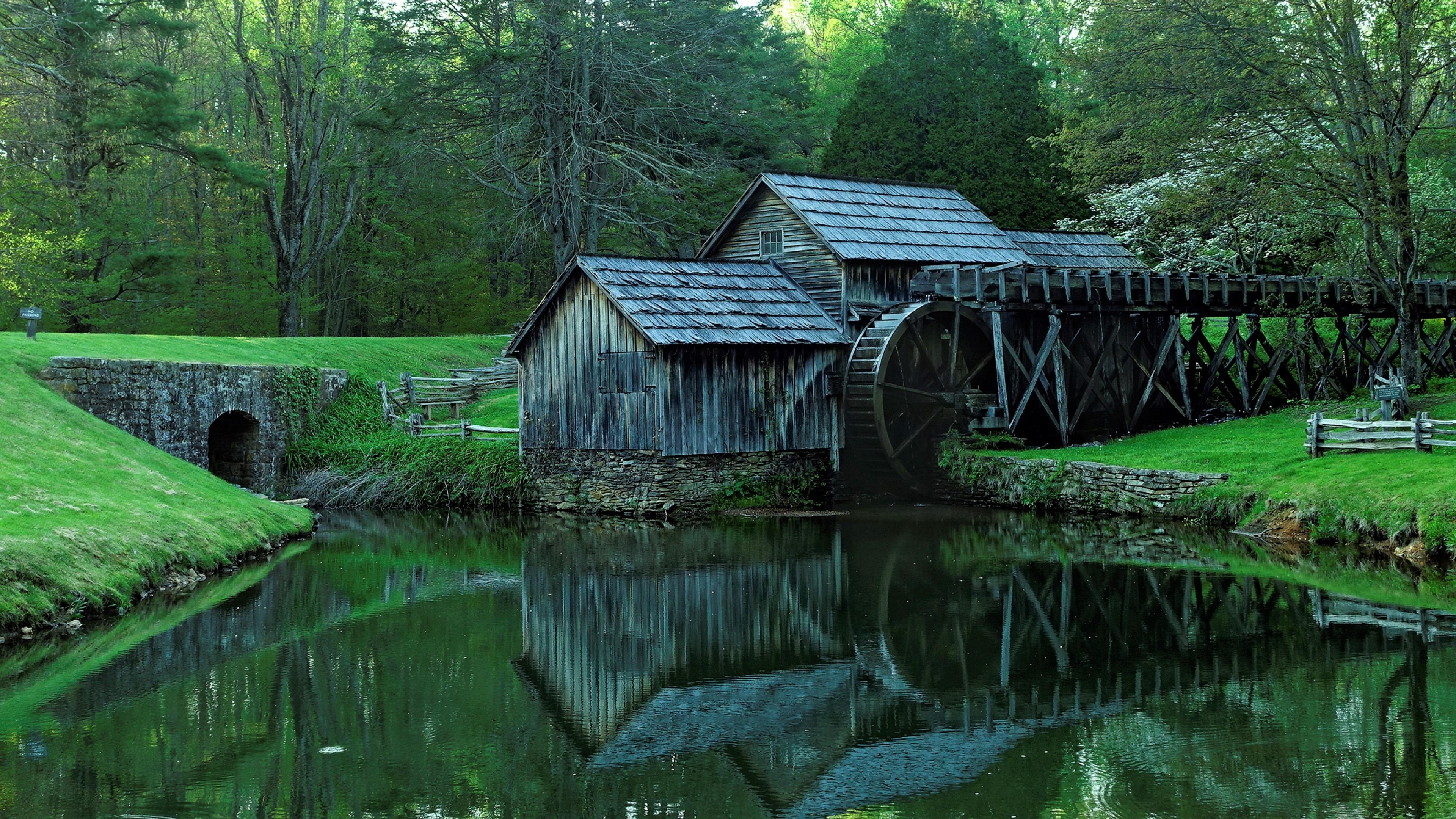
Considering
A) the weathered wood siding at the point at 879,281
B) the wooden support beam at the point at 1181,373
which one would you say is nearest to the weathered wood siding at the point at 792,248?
the weathered wood siding at the point at 879,281

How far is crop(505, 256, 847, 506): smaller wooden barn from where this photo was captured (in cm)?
2259

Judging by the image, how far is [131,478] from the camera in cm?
1834

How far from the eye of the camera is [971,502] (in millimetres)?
23250

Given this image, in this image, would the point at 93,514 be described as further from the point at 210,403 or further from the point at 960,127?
the point at 960,127

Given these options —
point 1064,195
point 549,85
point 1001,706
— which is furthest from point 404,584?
point 1064,195

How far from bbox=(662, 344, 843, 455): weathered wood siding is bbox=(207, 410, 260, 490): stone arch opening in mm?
10463

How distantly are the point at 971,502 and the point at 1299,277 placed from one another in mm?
11177

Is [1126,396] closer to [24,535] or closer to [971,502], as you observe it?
[971,502]

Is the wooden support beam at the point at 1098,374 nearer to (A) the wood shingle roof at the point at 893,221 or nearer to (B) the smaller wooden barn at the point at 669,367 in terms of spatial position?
(A) the wood shingle roof at the point at 893,221

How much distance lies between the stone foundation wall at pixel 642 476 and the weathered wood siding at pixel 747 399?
25cm

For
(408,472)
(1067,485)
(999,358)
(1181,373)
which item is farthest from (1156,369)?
(408,472)

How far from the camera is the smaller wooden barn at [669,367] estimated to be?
890 inches

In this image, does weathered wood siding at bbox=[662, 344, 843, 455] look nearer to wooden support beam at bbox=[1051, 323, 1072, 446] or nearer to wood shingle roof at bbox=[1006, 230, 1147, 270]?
wooden support beam at bbox=[1051, 323, 1072, 446]

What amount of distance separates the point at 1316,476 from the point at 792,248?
1168 cm
